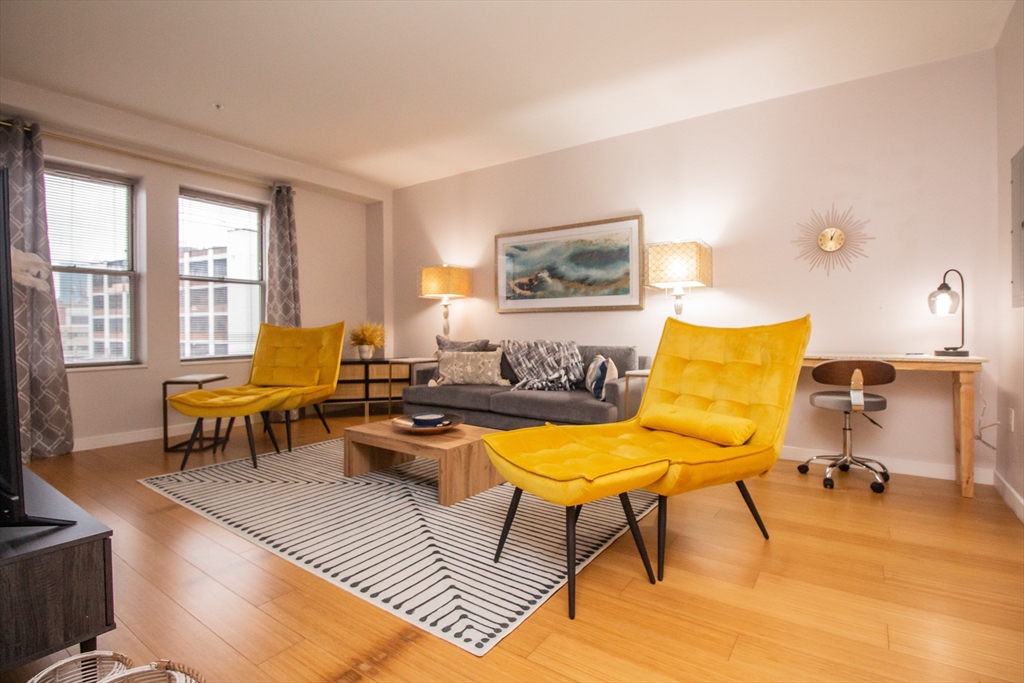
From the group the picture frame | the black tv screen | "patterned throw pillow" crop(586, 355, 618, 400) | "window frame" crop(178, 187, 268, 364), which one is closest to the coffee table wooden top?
"patterned throw pillow" crop(586, 355, 618, 400)

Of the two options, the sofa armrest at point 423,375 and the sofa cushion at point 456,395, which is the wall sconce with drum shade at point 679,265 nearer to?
the sofa cushion at point 456,395

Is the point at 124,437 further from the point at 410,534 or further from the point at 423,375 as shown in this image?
the point at 410,534

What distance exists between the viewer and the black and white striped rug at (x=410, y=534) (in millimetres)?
1760

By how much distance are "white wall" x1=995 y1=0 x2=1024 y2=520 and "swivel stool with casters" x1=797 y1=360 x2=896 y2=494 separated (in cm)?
53

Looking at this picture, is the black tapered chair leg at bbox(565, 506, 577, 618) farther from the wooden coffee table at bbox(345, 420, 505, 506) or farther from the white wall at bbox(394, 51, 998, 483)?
the white wall at bbox(394, 51, 998, 483)

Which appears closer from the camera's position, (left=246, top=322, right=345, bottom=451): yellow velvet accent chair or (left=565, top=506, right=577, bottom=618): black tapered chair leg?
(left=565, top=506, right=577, bottom=618): black tapered chair leg

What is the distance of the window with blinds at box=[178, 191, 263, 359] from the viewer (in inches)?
189

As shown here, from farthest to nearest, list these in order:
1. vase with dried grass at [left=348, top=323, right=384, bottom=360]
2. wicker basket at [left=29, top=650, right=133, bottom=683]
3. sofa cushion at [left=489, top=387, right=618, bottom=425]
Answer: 1. vase with dried grass at [left=348, top=323, right=384, bottom=360]
2. sofa cushion at [left=489, top=387, right=618, bottom=425]
3. wicker basket at [left=29, top=650, right=133, bottom=683]

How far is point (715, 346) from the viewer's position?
2539 mm

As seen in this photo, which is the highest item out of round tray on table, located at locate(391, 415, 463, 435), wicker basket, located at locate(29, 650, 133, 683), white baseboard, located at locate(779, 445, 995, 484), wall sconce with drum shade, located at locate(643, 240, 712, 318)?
wall sconce with drum shade, located at locate(643, 240, 712, 318)

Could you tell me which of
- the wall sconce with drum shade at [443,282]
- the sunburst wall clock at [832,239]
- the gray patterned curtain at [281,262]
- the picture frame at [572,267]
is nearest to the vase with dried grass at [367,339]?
the gray patterned curtain at [281,262]

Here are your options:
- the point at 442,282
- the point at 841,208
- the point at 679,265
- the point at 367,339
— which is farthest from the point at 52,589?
the point at 367,339

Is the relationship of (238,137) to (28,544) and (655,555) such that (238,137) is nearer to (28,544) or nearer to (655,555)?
(28,544)

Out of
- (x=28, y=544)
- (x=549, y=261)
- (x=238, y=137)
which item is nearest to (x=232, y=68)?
(x=238, y=137)
